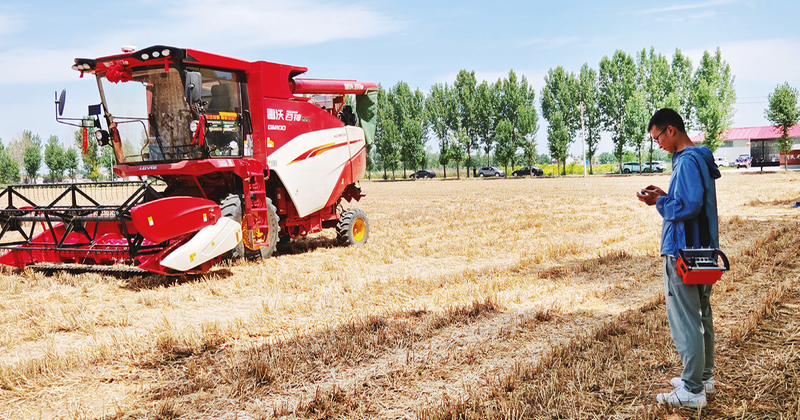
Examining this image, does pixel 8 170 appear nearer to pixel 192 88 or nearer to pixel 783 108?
pixel 192 88

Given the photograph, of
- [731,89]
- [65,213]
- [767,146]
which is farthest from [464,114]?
[65,213]

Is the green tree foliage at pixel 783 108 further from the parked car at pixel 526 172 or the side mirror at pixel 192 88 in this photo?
the side mirror at pixel 192 88

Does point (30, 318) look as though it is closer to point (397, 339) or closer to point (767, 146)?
point (397, 339)

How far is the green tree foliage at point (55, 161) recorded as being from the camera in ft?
219

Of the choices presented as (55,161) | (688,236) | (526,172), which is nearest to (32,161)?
(55,161)

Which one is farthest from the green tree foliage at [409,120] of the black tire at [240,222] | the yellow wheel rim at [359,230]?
the black tire at [240,222]

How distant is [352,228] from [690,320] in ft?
28.5

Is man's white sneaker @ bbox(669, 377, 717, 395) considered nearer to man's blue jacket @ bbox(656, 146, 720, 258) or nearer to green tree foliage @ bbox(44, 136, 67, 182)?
man's blue jacket @ bbox(656, 146, 720, 258)

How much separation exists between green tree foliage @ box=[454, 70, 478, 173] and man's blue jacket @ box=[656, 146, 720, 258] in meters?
61.3

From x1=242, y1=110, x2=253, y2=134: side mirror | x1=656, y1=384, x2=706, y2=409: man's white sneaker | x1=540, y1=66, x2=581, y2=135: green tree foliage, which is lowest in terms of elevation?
x1=656, y1=384, x2=706, y2=409: man's white sneaker

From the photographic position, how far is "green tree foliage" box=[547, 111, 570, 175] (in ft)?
193

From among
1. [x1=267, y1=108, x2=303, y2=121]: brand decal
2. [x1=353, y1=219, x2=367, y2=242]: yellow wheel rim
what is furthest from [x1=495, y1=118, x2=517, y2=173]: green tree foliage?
[x1=267, y1=108, x2=303, y2=121]: brand decal

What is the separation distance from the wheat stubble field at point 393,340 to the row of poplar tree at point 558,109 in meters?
49.5

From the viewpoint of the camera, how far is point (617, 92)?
57.6 meters
